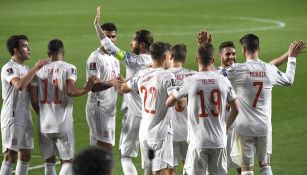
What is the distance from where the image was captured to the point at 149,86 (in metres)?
11.8

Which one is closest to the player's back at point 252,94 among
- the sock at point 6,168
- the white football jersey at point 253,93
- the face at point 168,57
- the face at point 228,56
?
the white football jersey at point 253,93

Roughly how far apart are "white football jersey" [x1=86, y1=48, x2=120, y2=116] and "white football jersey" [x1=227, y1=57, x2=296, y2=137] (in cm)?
231

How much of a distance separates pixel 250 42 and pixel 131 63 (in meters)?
1.92

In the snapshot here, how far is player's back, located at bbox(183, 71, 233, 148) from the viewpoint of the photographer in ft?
37.0

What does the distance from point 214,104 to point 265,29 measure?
2025 cm

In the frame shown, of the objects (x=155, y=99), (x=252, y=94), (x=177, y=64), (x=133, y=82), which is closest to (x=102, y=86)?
(x=133, y=82)

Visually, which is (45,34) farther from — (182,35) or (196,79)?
(196,79)

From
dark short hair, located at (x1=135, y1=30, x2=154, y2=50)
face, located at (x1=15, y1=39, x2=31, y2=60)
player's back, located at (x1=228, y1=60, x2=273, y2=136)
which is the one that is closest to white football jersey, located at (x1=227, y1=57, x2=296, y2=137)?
player's back, located at (x1=228, y1=60, x2=273, y2=136)

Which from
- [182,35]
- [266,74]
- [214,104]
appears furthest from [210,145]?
[182,35]

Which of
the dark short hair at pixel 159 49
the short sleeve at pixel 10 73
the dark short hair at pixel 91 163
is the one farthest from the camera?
the short sleeve at pixel 10 73

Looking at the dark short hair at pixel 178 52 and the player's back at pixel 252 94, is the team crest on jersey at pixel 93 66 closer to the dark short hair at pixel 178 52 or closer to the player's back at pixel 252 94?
the dark short hair at pixel 178 52

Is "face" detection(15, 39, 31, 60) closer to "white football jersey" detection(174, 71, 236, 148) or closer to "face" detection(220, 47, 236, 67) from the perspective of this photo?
"white football jersey" detection(174, 71, 236, 148)

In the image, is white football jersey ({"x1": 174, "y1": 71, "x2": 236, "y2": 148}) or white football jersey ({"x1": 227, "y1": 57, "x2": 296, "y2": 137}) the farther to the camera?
white football jersey ({"x1": 227, "y1": 57, "x2": 296, "y2": 137})

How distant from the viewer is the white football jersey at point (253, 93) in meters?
12.4
